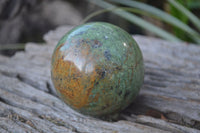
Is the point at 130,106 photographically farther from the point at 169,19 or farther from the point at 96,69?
the point at 169,19

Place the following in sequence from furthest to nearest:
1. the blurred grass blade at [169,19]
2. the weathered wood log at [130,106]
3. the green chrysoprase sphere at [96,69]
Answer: the blurred grass blade at [169,19]
the weathered wood log at [130,106]
the green chrysoprase sphere at [96,69]

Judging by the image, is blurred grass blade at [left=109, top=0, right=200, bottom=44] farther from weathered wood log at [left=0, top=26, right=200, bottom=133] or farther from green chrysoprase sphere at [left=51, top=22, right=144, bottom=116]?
green chrysoprase sphere at [left=51, top=22, right=144, bottom=116]

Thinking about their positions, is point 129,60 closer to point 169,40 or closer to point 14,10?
point 169,40

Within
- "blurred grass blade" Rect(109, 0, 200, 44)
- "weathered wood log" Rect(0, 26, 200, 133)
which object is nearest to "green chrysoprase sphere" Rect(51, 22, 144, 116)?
"weathered wood log" Rect(0, 26, 200, 133)

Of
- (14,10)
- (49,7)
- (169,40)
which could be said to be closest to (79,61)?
(169,40)

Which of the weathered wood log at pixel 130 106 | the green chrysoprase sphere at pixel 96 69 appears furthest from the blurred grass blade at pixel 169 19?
the green chrysoprase sphere at pixel 96 69

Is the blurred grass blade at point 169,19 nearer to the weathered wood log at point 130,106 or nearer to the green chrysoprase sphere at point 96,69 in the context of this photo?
the weathered wood log at point 130,106

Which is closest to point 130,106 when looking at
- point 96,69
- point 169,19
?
point 96,69
